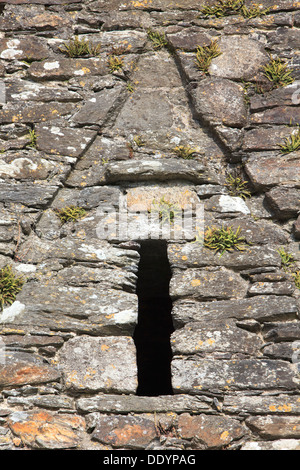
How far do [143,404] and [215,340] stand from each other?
1.93ft

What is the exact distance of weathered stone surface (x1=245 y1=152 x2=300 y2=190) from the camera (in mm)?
4730

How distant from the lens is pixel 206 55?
5.25 m

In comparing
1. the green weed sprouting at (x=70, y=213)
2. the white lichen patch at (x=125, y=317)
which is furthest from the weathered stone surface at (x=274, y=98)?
the white lichen patch at (x=125, y=317)

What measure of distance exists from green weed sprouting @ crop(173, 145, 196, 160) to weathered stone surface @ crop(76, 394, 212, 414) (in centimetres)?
183

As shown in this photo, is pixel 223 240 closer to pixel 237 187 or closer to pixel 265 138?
pixel 237 187

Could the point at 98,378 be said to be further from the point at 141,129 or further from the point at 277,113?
the point at 277,113

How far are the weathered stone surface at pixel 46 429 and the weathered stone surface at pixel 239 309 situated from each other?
0.93 meters

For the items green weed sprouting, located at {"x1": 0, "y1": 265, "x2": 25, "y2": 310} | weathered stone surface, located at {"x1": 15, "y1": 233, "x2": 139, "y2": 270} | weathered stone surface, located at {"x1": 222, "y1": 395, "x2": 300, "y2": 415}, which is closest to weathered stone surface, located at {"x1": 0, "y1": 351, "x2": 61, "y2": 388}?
green weed sprouting, located at {"x1": 0, "y1": 265, "x2": 25, "y2": 310}

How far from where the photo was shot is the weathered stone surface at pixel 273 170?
4.73 meters

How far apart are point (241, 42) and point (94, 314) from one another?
101 inches

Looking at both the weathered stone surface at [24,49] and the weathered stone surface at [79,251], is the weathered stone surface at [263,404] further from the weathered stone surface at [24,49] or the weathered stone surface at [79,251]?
the weathered stone surface at [24,49]

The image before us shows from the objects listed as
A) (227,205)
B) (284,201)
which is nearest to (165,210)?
(227,205)
